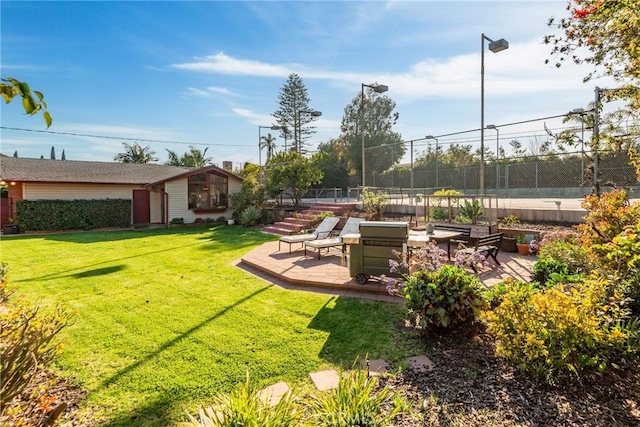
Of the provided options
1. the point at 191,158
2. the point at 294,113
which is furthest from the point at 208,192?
the point at 294,113

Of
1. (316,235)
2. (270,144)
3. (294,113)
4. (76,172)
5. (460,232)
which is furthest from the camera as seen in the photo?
(270,144)

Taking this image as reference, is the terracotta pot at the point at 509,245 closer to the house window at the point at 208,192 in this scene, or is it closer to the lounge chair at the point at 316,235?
the lounge chair at the point at 316,235

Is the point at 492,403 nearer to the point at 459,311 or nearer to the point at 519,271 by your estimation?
the point at 459,311

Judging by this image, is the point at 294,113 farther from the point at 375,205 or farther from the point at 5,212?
the point at 375,205

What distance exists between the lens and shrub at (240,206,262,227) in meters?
16.3

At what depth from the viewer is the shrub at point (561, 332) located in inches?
102

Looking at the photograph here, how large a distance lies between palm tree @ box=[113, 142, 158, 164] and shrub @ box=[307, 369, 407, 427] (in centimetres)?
4323

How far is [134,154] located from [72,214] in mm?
26616

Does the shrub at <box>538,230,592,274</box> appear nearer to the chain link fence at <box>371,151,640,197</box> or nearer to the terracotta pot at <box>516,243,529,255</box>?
the terracotta pot at <box>516,243,529,255</box>

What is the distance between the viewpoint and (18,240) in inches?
492

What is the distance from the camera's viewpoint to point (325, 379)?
296 cm

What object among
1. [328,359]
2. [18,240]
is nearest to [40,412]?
[328,359]

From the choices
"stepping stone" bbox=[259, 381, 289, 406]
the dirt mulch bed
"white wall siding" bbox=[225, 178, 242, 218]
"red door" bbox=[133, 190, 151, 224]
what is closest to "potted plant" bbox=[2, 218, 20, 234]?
"red door" bbox=[133, 190, 151, 224]

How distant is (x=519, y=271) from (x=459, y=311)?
3784mm
